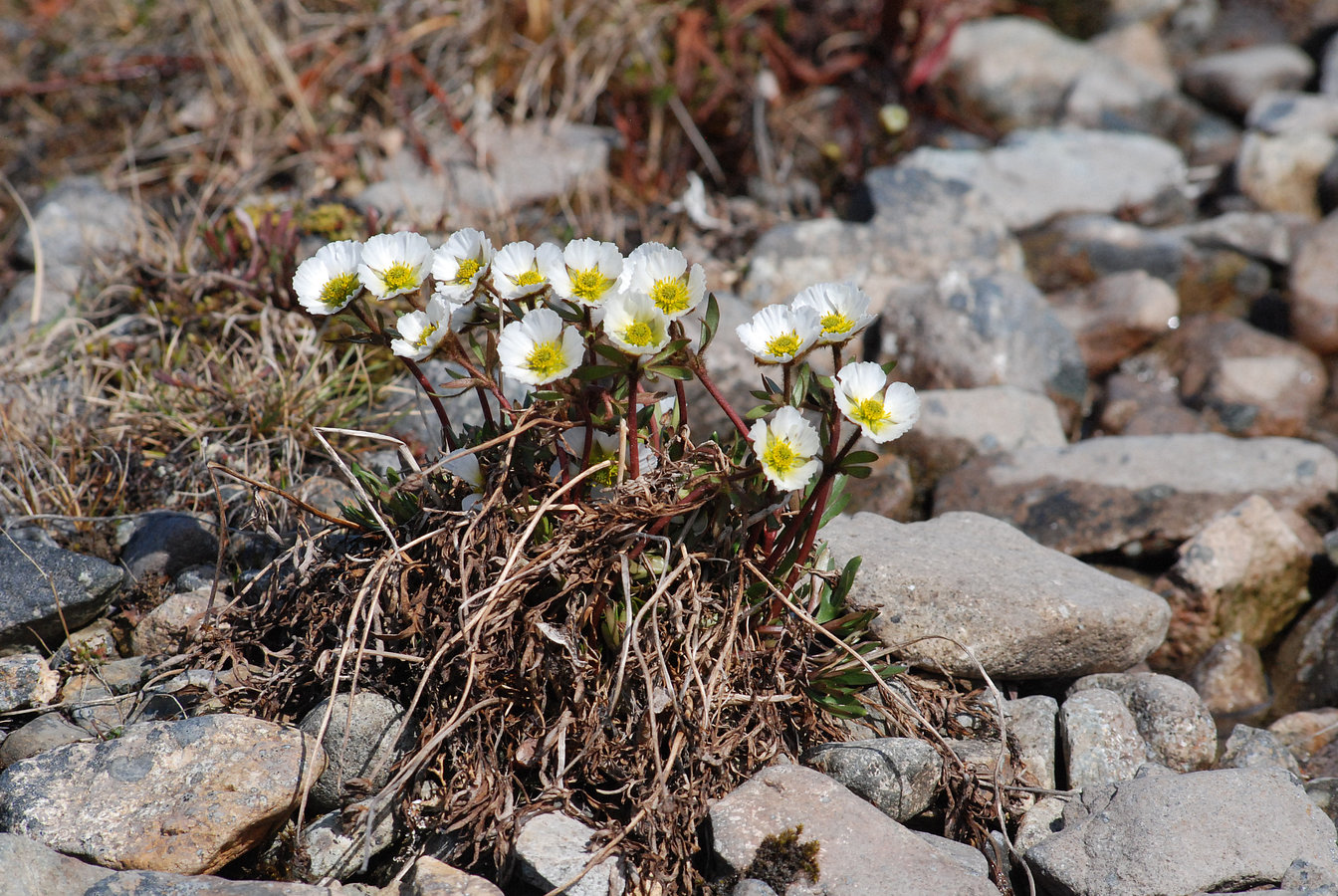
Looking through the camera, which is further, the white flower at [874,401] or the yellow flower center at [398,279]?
the yellow flower center at [398,279]

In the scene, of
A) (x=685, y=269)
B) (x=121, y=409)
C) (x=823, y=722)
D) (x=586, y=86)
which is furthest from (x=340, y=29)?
(x=823, y=722)

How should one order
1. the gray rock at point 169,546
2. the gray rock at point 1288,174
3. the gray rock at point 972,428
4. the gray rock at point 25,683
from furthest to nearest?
the gray rock at point 1288,174 → the gray rock at point 972,428 → the gray rock at point 169,546 → the gray rock at point 25,683

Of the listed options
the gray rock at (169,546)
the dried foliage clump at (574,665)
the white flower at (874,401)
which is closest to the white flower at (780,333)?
the white flower at (874,401)

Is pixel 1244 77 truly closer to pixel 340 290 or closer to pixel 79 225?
pixel 340 290

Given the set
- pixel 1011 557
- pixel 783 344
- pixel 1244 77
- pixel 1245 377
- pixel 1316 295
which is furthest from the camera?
pixel 1244 77

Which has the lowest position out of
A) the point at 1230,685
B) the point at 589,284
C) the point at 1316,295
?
the point at 1230,685

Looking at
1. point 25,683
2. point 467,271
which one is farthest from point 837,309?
point 25,683

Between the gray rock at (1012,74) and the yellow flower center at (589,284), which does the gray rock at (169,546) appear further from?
the gray rock at (1012,74)
